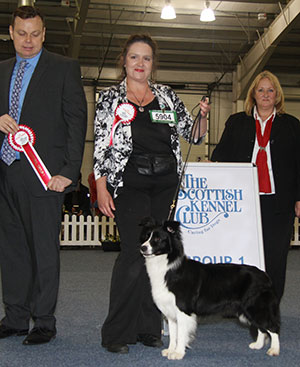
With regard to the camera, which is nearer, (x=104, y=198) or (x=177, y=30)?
(x=104, y=198)

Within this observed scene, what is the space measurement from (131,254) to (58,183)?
57 centimetres

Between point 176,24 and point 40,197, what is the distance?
10.4 metres

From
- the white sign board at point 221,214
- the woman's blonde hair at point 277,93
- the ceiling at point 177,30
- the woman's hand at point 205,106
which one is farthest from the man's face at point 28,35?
the ceiling at point 177,30

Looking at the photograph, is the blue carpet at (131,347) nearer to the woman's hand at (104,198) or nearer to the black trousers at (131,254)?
the black trousers at (131,254)

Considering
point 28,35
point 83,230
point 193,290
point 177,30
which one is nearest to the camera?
point 193,290

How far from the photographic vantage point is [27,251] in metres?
3.36

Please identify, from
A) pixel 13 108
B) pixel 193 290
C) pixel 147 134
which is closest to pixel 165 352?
pixel 193 290

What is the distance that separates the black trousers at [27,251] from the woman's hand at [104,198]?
271 millimetres

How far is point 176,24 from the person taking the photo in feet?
42.4

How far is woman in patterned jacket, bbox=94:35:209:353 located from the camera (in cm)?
309

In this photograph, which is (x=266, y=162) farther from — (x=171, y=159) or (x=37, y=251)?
(x=37, y=251)

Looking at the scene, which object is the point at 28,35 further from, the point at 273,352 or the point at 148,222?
the point at 273,352

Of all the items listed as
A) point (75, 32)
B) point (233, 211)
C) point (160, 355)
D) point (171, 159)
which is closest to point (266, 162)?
point (233, 211)

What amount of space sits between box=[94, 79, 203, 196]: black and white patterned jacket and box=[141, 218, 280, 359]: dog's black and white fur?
367mm
